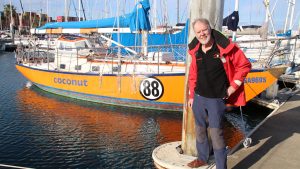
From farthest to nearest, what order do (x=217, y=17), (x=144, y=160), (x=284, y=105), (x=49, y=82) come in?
(x=49, y=82)
(x=284, y=105)
(x=144, y=160)
(x=217, y=17)

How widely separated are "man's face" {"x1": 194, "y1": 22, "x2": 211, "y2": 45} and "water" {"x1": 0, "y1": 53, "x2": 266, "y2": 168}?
13.7 feet

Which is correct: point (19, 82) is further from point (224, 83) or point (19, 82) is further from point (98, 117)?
point (224, 83)

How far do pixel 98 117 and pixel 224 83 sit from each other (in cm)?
805

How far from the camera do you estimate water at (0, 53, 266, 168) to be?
25.2 ft

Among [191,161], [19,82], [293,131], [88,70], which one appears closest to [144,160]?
[191,161]

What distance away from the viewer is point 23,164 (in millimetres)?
7363

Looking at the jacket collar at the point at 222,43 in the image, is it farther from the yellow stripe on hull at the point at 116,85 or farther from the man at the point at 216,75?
the yellow stripe on hull at the point at 116,85

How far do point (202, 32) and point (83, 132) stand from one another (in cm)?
680

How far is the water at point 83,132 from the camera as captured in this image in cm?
770

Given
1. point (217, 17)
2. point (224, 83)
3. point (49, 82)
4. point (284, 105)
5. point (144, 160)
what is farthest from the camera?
point (49, 82)

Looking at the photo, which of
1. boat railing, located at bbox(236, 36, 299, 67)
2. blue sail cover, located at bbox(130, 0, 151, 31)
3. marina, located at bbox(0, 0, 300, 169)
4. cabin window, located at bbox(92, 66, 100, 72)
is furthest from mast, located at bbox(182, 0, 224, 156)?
cabin window, located at bbox(92, 66, 100, 72)

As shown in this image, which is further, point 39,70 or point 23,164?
point 39,70

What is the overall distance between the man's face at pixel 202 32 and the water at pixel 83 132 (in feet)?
13.7

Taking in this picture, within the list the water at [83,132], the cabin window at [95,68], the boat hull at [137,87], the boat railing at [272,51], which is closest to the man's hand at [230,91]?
the water at [83,132]
